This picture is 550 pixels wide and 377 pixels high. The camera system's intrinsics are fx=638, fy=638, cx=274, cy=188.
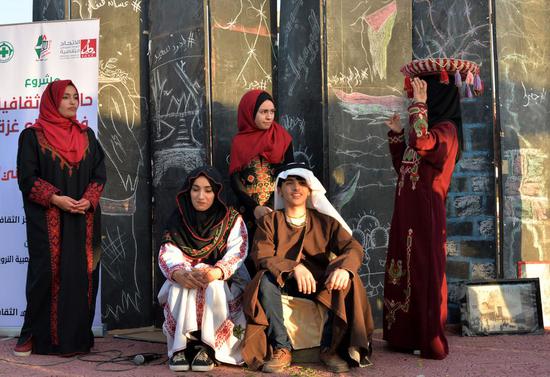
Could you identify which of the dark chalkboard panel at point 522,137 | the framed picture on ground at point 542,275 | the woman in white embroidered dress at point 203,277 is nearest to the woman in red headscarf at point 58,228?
the woman in white embroidered dress at point 203,277

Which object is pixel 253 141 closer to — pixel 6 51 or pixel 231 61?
pixel 231 61

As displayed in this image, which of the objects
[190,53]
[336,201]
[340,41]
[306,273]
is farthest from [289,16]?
[306,273]

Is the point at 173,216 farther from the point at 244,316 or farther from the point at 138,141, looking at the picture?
the point at 138,141

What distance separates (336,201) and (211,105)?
4.25 ft

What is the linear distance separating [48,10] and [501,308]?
4.97 meters

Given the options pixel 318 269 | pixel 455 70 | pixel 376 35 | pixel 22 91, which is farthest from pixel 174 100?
pixel 455 70

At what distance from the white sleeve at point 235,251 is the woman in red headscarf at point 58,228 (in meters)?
1.08

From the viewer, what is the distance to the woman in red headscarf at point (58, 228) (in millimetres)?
4395

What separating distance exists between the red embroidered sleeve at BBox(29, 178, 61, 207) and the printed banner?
0.79 meters

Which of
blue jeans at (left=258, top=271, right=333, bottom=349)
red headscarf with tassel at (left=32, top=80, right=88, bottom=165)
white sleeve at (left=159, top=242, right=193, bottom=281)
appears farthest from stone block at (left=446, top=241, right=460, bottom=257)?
red headscarf with tassel at (left=32, top=80, right=88, bottom=165)

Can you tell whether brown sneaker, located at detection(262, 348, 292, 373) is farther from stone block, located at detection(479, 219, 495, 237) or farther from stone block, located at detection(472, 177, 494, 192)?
stone block, located at detection(472, 177, 494, 192)

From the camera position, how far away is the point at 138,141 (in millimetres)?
5551

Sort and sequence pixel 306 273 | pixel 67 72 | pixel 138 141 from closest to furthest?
pixel 306 273
pixel 67 72
pixel 138 141

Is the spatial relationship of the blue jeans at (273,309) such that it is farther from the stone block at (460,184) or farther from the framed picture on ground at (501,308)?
the stone block at (460,184)
